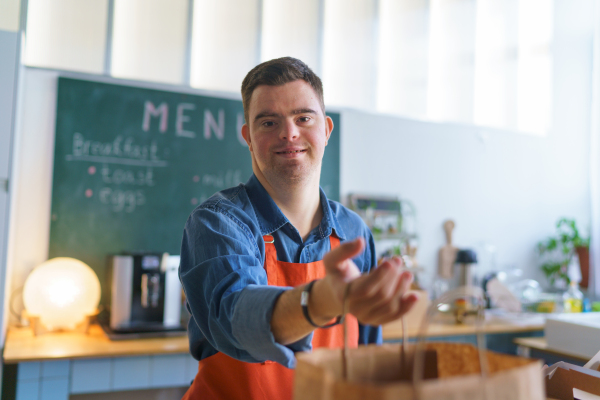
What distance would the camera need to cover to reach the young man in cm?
70

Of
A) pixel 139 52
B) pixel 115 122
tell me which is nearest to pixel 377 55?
pixel 139 52

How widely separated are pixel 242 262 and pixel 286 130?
37 centimetres

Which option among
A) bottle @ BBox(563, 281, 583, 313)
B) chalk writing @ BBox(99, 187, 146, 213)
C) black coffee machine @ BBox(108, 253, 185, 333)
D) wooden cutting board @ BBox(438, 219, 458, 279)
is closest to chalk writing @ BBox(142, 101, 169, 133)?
chalk writing @ BBox(99, 187, 146, 213)

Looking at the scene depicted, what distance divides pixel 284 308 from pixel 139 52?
227 cm

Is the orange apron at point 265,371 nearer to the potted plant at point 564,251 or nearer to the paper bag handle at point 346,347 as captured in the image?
the paper bag handle at point 346,347

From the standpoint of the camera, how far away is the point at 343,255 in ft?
1.77

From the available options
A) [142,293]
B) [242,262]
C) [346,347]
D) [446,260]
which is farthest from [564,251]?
[346,347]

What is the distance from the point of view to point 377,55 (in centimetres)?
314

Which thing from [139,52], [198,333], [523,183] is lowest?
[198,333]

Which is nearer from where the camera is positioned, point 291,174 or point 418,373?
point 418,373

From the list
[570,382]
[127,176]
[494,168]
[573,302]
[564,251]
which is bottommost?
[573,302]

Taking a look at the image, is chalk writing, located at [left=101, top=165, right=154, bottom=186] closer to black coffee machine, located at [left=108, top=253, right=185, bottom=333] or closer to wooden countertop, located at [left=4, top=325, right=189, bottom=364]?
black coffee machine, located at [left=108, top=253, right=185, bottom=333]

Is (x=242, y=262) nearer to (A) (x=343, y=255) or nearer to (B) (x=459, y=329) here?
(A) (x=343, y=255)

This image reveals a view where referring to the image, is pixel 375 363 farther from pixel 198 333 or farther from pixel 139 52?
pixel 139 52
